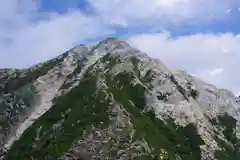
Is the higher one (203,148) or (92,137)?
(203,148)

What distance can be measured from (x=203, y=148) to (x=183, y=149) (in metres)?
9.09

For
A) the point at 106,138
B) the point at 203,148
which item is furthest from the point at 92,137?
the point at 203,148

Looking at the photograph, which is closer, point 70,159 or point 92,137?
point 70,159

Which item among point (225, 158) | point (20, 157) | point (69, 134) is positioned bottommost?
point (20, 157)

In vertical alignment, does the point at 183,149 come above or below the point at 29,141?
above

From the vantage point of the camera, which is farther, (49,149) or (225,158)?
(225,158)

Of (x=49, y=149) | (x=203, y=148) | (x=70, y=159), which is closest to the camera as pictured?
(x=70, y=159)

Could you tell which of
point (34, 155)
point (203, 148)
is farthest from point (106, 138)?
point (203, 148)

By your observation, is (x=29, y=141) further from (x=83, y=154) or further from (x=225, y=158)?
(x=225, y=158)

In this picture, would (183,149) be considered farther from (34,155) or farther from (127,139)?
(34,155)

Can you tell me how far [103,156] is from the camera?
178 meters

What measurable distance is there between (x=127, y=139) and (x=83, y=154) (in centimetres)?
2034

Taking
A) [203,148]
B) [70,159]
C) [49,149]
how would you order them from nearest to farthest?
[70,159], [49,149], [203,148]

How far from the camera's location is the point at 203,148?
197750 mm
